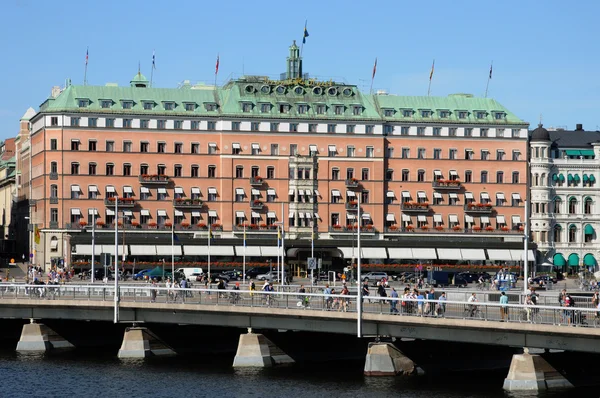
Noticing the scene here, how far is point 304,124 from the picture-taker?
17888 centimetres

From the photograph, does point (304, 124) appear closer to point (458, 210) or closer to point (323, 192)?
point (323, 192)

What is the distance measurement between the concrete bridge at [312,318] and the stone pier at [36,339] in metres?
0.07

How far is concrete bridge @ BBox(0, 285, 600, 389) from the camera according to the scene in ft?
238

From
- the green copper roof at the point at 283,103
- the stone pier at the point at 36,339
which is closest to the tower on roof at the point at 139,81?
the green copper roof at the point at 283,103

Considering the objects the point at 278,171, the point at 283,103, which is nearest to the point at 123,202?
the point at 278,171

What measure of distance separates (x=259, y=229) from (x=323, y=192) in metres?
10.2

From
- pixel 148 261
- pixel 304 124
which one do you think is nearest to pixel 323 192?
pixel 304 124

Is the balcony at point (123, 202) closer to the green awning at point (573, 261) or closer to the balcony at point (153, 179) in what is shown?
the balcony at point (153, 179)

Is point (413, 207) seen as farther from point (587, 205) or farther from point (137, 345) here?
point (137, 345)

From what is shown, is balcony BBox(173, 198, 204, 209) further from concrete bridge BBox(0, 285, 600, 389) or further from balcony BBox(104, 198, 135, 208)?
concrete bridge BBox(0, 285, 600, 389)

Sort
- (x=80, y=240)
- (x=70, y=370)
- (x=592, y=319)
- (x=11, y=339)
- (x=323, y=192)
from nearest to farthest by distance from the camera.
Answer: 1. (x=592, y=319)
2. (x=70, y=370)
3. (x=11, y=339)
4. (x=80, y=240)
5. (x=323, y=192)

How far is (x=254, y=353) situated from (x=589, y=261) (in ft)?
356

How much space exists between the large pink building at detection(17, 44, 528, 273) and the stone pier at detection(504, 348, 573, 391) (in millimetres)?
98775

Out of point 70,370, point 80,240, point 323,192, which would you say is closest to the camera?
point 70,370
